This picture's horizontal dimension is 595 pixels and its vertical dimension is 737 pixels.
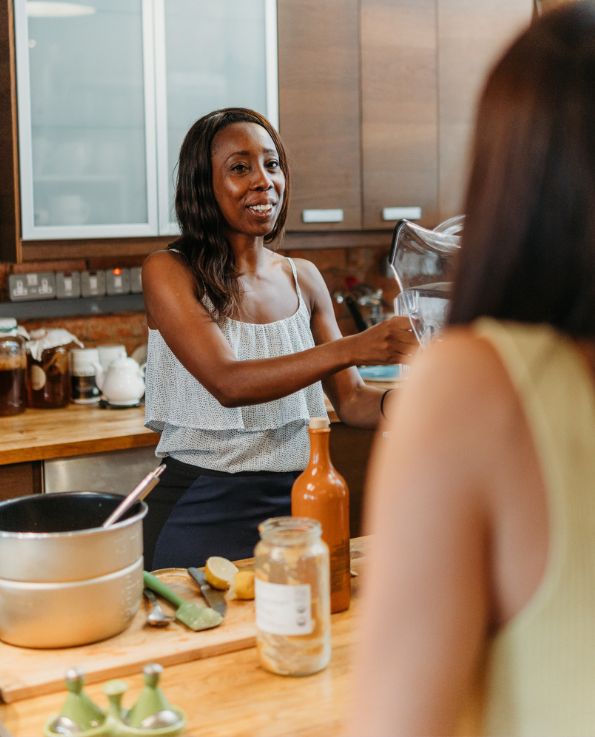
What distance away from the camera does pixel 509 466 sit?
1.78ft

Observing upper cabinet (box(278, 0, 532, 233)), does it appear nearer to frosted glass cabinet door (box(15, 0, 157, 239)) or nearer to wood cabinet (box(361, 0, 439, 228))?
wood cabinet (box(361, 0, 439, 228))

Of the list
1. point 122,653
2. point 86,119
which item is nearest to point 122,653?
point 122,653

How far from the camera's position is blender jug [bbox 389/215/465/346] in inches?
59.1

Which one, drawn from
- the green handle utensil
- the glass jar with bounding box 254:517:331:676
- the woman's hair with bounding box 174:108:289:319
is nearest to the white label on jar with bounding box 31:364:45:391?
the woman's hair with bounding box 174:108:289:319

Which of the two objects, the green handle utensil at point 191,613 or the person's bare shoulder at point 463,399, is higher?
the person's bare shoulder at point 463,399

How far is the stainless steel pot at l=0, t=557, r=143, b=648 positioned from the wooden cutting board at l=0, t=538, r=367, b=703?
0.01 metres

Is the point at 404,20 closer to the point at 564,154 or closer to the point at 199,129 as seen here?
the point at 199,129

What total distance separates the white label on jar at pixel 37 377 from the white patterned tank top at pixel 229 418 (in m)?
0.96

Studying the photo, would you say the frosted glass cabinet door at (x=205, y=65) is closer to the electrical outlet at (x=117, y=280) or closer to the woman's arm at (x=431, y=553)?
the electrical outlet at (x=117, y=280)

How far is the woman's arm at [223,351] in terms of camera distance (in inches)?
69.0

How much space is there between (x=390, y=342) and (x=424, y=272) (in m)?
0.18

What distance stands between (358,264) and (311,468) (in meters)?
2.51

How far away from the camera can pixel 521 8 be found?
11.7ft

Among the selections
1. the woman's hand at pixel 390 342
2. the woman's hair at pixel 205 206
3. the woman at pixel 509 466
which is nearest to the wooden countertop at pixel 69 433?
the woman's hair at pixel 205 206
